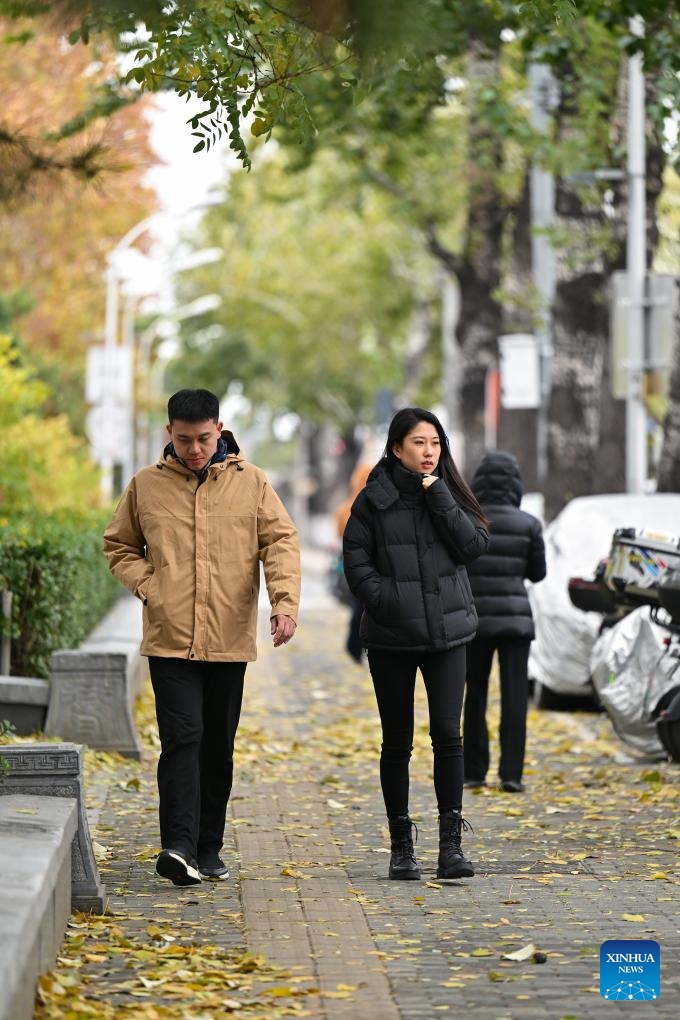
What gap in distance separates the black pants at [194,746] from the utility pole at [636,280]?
13080 mm

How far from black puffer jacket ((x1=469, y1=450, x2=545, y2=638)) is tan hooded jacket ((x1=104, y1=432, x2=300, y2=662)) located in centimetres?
308

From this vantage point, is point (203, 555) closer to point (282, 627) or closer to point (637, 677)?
point (282, 627)

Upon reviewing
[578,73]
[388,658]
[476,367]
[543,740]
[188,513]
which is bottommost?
[543,740]

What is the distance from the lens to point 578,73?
71.3ft

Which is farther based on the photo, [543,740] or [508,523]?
[543,740]

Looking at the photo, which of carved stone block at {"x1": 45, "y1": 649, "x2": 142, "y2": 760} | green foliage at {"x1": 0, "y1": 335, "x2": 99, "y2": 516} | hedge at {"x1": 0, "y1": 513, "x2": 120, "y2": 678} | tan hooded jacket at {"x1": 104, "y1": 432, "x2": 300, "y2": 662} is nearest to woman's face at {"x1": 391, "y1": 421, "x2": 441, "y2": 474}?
tan hooded jacket at {"x1": 104, "y1": 432, "x2": 300, "y2": 662}

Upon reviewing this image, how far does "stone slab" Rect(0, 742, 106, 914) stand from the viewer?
773 centimetres

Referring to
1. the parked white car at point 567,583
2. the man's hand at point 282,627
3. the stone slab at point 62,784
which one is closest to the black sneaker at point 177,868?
the stone slab at point 62,784

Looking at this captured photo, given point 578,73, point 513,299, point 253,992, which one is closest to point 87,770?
point 253,992

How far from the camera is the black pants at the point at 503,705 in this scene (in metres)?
11.8

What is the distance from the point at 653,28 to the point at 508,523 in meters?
5.73

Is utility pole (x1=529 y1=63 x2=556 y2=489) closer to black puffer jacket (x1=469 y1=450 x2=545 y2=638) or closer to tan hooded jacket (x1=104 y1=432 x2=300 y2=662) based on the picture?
black puffer jacket (x1=469 y1=450 x2=545 y2=638)

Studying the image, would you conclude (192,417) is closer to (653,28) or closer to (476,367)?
(653,28)

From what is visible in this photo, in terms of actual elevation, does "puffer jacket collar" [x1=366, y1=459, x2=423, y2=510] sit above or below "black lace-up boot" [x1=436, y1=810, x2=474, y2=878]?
above
